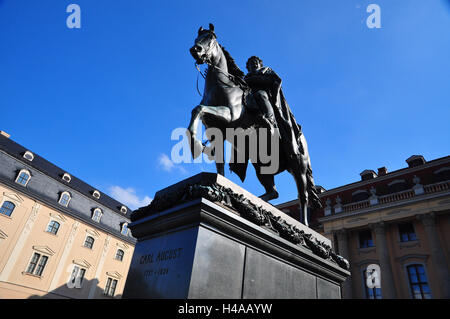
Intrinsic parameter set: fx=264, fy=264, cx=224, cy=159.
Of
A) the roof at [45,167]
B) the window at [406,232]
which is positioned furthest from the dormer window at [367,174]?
the roof at [45,167]

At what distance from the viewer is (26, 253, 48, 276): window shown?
25984 mm

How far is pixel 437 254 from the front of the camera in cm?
Answer: 2020

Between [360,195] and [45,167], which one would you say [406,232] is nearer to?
[360,195]

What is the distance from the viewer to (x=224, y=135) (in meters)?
4.06

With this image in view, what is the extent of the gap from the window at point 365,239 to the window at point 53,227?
3136cm

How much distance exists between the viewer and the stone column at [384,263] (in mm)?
21141

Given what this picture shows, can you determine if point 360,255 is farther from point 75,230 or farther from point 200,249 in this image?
point 75,230

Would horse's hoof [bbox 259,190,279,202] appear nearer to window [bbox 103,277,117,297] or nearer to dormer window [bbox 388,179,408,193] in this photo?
dormer window [bbox 388,179,408,193]

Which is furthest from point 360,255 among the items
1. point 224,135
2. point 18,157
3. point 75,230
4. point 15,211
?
point 18,157

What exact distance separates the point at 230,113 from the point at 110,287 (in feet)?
118

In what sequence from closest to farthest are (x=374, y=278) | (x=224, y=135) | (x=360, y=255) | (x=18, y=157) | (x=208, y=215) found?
(x=208, y=215)
(x=224, y=135)
(x=374, y=278)
(x=360, y=255)
(x=18, y=157)

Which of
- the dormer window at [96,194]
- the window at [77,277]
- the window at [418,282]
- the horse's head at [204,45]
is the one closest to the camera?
the horse's head at [204,45]

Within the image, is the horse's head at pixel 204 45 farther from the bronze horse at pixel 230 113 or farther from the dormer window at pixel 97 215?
the dormer window at pixel 97 215

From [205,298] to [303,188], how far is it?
3378 millimetres
